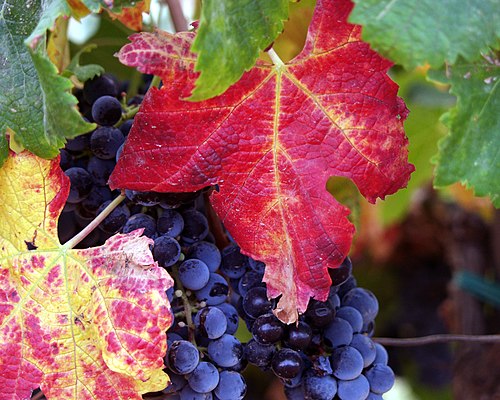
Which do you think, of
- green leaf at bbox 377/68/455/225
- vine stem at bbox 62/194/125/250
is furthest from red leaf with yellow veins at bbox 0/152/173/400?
green leaf at bbox 377/68/455/225

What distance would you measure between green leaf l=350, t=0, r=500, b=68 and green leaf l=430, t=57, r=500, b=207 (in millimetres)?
42

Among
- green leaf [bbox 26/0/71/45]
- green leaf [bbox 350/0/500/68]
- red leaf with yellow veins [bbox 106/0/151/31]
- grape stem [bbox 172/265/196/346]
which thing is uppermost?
green leaf [bbox 26/0/71/45]

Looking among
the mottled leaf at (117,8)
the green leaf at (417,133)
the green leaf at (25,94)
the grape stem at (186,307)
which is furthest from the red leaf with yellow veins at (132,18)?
the green leaf at (417,133)

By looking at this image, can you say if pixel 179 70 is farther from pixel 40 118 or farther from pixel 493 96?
pixel 493 96

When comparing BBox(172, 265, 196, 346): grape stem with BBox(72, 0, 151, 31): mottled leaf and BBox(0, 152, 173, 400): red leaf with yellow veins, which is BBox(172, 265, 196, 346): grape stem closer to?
BBox(0, 152, 173, 400): red leaf with yellow veins

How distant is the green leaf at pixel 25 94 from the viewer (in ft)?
1.68

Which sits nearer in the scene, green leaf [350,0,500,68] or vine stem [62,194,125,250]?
green leaf [350,0,500,68]

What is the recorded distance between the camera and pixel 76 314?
0.54 metres

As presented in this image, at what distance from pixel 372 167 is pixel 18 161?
0.96 feet

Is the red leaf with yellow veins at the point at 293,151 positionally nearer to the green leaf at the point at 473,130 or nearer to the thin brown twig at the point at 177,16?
the green leaf at the point at 473,130

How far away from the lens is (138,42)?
1.69 ft

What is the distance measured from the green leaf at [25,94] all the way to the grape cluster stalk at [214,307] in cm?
7

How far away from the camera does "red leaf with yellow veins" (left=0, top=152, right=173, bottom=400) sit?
524 mm

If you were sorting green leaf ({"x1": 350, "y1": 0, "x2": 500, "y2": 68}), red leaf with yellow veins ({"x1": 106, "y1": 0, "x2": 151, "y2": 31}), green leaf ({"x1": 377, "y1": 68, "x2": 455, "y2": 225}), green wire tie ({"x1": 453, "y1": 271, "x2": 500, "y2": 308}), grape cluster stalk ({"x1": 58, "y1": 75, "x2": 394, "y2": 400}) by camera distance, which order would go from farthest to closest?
green leaf ({"x1": 377, "y1": 68, "x2": 455, "y2": 225})
green wire tie ({"x1": 453, "y1": 271, "x2": 500, "y2": 308})
red leaf with yellow veins ({"x1": 106, "y1": 0, "x2": 151, "y2": 31})
grape cluster stalk ({"x1": 58, "y1": 75, "x2": 394, "y2": 400})
green leaf ({"x1": 350, "y1": 0, "x2": 500, "y2": 68})
